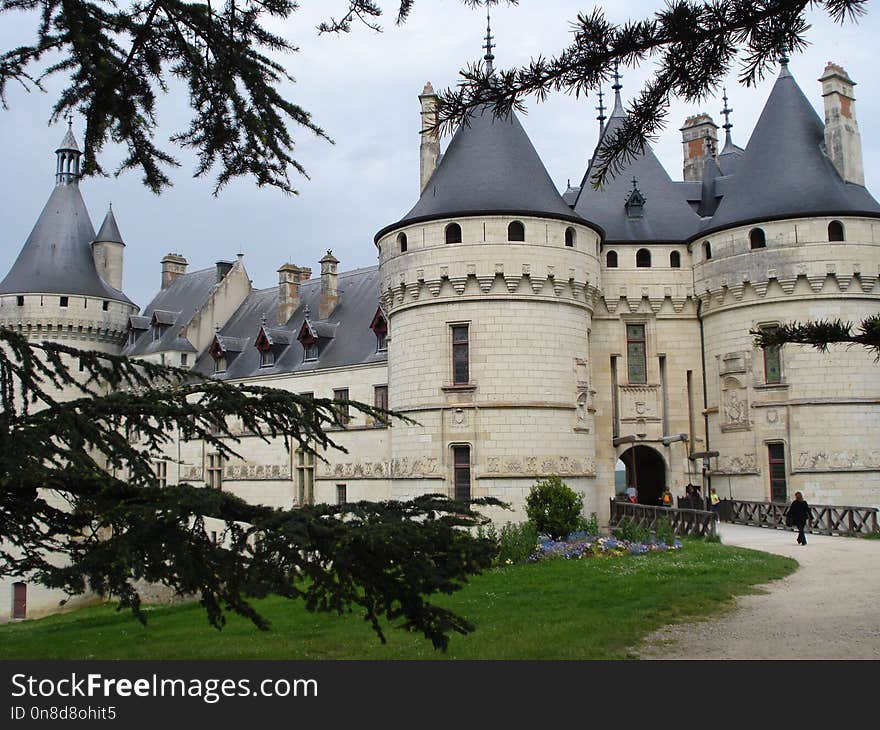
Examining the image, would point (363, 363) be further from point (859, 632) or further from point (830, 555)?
point (859, 632)

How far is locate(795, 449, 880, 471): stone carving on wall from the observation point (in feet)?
70.7

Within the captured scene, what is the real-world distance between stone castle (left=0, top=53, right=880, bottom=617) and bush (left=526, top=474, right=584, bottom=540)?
3.86ft

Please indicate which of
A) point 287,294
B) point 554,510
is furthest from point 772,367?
point 287,294

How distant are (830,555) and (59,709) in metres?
15.0

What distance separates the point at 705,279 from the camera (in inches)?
952

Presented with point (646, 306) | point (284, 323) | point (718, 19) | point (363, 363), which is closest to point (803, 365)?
point (646, 306)

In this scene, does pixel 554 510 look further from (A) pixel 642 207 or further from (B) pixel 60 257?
(B) pixel 60 257

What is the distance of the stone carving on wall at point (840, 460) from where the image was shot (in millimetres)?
21562

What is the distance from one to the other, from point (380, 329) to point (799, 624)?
19.7 meters

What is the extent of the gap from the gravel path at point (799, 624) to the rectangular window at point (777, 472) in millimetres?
7024

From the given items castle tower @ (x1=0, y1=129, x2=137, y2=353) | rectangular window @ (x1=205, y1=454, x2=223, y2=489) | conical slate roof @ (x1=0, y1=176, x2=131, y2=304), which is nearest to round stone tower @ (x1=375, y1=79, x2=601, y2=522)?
rectangular window @ (x1=205, y1=454, x2=223, y2=489)

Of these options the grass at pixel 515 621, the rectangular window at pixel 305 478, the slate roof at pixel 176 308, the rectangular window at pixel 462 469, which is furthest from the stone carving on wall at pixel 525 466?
the slate roof at pixel 176 308

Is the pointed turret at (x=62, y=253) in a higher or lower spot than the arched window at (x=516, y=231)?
higher

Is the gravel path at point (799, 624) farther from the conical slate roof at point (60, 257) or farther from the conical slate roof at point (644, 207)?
the conical slate roof at point (60, 257)
